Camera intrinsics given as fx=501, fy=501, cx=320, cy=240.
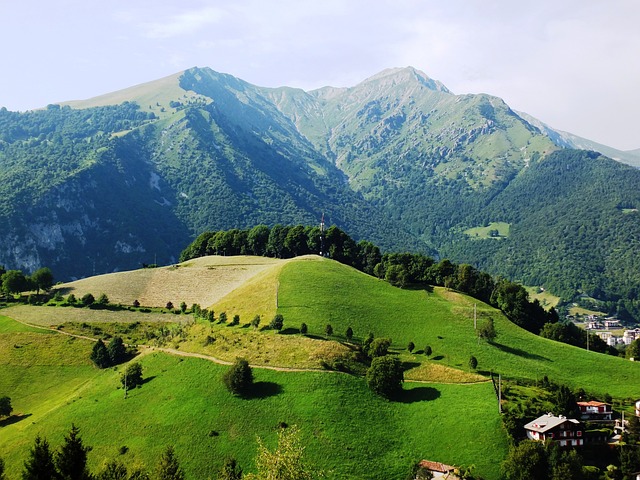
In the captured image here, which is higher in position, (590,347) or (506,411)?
(506,411)

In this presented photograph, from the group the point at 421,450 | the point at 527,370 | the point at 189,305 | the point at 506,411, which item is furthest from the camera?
the point at 189,305

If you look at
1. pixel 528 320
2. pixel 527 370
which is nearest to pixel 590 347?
pixel 528 320

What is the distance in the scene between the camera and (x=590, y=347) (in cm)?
14175

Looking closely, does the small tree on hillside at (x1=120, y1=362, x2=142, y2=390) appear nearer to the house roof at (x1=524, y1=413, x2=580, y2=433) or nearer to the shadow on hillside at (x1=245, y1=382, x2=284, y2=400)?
the shadow on hillside at (x1=245, y1=382, x2=284, y2=400)

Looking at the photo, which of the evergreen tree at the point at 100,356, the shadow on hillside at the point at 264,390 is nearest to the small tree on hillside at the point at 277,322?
the shadow on hillside at the point at 264,390

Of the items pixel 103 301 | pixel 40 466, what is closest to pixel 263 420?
pixel 40 466

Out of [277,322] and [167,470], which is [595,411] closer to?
[277,322]

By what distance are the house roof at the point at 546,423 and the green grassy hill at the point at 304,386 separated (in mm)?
5172

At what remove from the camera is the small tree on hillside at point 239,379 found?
9081 cm

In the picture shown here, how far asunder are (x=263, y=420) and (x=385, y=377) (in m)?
23.4

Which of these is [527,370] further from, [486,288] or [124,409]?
[124,409]

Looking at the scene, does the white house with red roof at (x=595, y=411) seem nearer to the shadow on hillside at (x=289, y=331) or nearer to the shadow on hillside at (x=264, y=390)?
the shadow on hillside at (x=264, y=390)

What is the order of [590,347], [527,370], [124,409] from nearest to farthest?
[124,409], [527,370], [590,347]

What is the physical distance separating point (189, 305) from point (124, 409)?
199 ft
